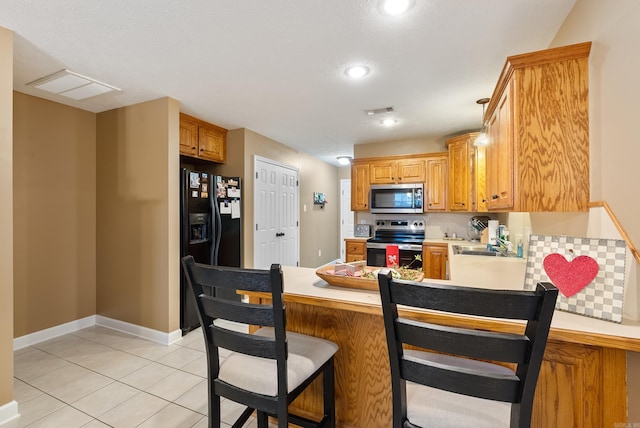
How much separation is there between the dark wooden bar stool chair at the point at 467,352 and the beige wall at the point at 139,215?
8.77ft

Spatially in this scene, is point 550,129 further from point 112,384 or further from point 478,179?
point 112,384

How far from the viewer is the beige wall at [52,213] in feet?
9.50

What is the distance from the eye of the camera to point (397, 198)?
184 inches

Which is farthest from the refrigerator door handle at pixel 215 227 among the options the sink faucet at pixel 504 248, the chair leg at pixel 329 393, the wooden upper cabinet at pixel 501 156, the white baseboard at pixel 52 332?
the sink faucet at pixel 504 248

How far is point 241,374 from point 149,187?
2517 mm

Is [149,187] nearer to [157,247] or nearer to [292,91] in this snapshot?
[157,247]

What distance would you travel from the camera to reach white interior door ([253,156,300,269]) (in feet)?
14.3

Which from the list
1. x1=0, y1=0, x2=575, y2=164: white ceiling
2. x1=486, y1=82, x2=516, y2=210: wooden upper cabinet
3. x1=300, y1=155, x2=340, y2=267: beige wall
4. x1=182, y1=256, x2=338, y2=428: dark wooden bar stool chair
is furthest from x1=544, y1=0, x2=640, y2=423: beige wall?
x1=300, y1=155, x2=340, y2=267: beige wall

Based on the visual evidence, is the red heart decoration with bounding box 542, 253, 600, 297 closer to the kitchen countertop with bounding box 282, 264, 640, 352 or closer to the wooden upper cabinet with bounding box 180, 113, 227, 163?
the kitchen countertop with bounding box 282, 264, 640, 352

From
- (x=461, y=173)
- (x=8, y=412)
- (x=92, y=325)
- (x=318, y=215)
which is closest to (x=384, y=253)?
(x=461, y=173)

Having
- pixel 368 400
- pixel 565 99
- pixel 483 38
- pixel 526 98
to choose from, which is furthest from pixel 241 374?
pixel 483 38

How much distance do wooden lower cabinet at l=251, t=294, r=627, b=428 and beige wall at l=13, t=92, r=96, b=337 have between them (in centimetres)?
280

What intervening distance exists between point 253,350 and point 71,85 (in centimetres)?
300

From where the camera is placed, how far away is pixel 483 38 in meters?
2.00
